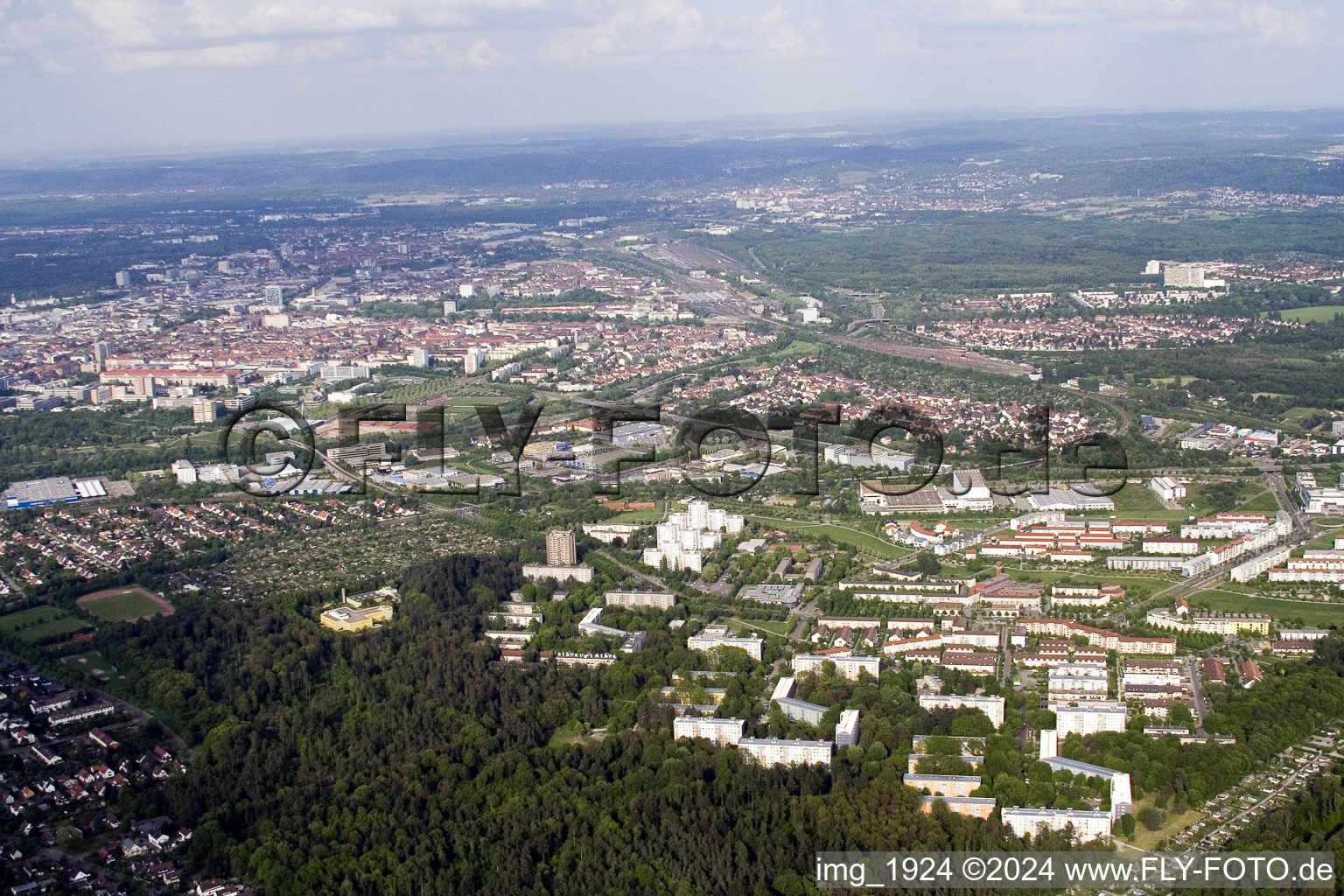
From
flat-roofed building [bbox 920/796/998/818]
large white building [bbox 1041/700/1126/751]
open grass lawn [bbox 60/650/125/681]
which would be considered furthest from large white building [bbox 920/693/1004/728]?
open grass lawn [bbox 60/650/125/681]

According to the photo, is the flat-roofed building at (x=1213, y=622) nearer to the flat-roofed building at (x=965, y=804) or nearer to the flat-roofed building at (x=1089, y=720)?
the flat-roofed building at (x=1089, y=720)

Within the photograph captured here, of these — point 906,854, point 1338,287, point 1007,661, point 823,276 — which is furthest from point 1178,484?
point 823,276

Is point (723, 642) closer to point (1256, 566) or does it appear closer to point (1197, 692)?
point (1197, 692)

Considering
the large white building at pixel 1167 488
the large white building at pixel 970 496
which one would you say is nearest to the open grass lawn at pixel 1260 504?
the large white building at pixel 1167 488

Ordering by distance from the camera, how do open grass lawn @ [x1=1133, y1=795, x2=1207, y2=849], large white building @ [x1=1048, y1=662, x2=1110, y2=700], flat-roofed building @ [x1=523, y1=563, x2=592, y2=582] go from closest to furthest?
open grass lawn @ [x1=1133, y1=795, x2=1207, y2=849] < large white building @ [x1=1048, y1=662, x2=1110, y2=700] < flat-roofed building @ [x1=523, y1=563, x2=592, y2=582]

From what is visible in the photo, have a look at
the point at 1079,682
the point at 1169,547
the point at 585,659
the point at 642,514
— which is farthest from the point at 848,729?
the point at 642,514

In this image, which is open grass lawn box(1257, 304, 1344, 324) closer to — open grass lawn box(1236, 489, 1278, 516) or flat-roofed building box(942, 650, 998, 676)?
open grass lawn box(1236, 489, 1278, 516)
